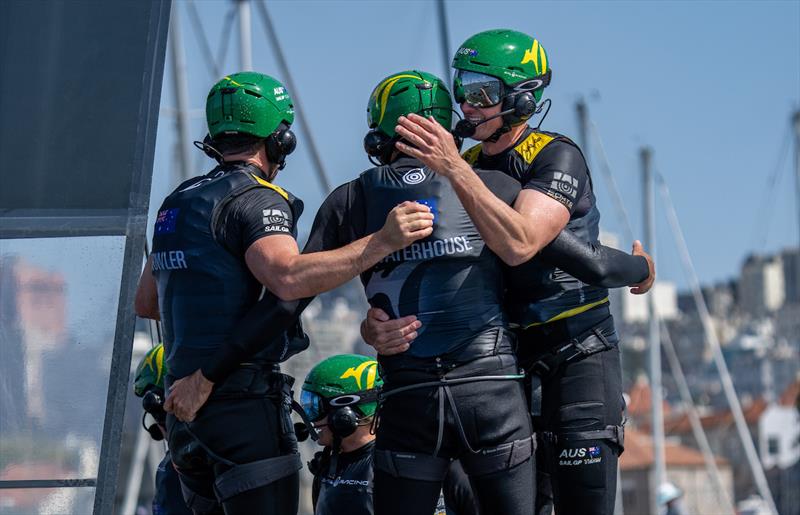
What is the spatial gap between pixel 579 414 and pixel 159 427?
2795 mm

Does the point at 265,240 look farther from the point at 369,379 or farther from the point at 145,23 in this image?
the point at 369,379

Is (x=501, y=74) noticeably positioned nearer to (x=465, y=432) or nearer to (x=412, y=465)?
(x=465, y=432)

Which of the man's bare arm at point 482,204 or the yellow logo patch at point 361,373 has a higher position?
the man's bare arm at point 482,204

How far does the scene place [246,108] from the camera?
5770 millimetres

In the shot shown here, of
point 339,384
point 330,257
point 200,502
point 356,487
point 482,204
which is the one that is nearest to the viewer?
point 482,204

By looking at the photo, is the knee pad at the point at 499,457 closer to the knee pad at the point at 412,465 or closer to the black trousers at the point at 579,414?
the knee pad at the point at 412,465

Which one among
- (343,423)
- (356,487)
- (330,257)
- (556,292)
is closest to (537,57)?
(556,292)

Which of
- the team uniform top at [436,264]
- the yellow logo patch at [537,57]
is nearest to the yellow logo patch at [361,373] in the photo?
the team uniform top at [436,264]

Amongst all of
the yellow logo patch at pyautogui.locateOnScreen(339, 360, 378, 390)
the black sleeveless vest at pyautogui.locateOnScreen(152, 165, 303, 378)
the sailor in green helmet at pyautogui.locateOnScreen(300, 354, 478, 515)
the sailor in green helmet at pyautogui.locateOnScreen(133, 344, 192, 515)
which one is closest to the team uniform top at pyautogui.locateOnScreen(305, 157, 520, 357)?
the black sleeveless vest at pyautogui.locateOnScreen(152, 165, 303, 378)

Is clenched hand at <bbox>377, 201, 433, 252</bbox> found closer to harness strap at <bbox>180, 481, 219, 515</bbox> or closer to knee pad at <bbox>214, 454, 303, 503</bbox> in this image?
knee pad at <bbox>214, 454, 303, 503</bbox>

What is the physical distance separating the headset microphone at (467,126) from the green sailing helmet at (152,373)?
266cm

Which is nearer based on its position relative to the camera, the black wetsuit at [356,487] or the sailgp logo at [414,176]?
the sailgp logo at [414,176]

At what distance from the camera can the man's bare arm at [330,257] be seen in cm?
525

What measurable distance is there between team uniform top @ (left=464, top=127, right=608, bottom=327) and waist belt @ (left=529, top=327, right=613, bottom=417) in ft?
0.38
